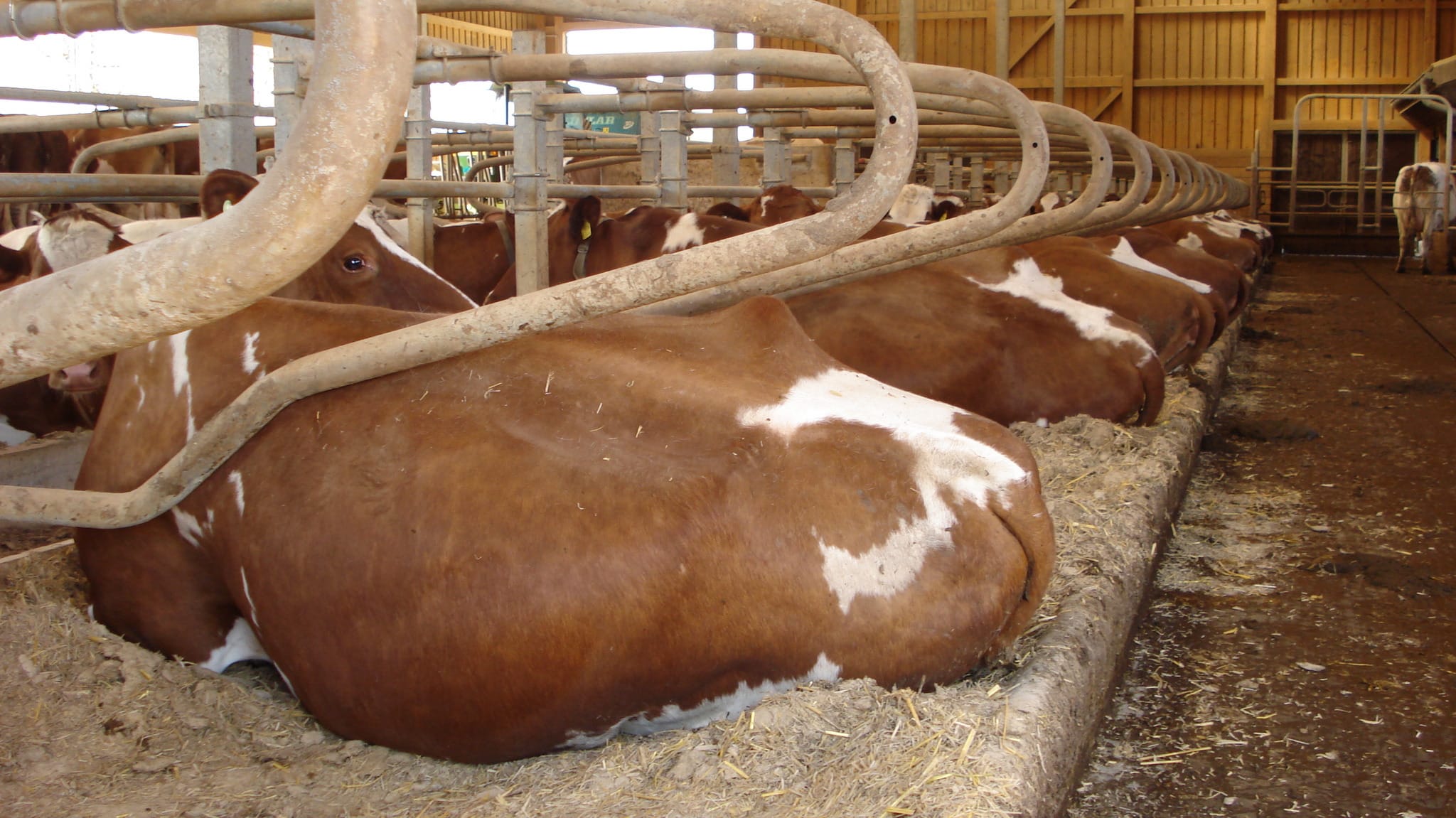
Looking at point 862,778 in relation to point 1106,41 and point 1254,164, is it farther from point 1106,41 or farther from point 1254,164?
point 1106,41

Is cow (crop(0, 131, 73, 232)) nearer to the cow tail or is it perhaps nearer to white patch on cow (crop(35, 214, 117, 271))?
white patch on cow (crop(35, 214, 117, 271))

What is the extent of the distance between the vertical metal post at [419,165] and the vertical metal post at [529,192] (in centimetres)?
100

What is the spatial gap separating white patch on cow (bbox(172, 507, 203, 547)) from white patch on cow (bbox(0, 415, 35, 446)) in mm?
1887

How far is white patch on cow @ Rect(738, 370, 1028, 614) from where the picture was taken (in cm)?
176

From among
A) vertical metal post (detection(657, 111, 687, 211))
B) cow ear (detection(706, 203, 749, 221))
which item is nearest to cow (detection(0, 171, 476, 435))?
vertical metal post (detection(657, 111, 687, 211))

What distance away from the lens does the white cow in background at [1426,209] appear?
1471 centimetres

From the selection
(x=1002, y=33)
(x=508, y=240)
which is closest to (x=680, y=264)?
(x=508, y=240)

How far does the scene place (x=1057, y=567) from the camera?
259 centimetres

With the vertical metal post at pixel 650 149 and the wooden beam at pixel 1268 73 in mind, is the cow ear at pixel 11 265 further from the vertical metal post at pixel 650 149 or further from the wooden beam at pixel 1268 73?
the wooden beam at pixel 1268 73

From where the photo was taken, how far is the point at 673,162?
18.0 ft

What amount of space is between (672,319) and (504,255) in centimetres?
374

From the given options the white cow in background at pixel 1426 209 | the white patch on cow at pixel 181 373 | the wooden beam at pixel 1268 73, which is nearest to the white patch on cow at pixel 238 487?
the white patch on cow at pixel 181 373

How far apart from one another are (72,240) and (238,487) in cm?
155

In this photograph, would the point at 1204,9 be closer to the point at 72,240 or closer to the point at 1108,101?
the point at 1108,101
